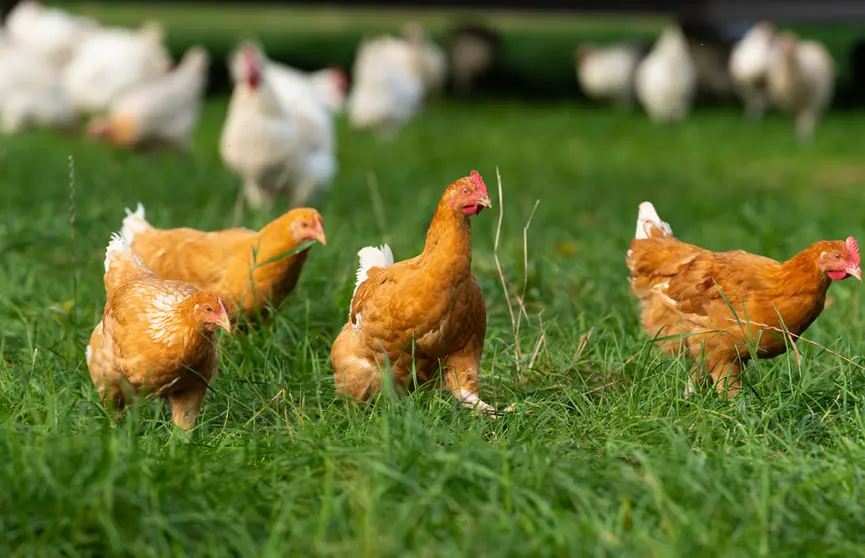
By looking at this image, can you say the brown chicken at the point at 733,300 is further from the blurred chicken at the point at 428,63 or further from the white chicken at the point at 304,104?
the blurred chicken at the point at 428,63

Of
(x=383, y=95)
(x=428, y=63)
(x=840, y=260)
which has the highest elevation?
(x=840, y=260)

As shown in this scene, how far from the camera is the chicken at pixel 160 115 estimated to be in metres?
8.89

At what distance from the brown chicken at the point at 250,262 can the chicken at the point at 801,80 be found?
32.9ft

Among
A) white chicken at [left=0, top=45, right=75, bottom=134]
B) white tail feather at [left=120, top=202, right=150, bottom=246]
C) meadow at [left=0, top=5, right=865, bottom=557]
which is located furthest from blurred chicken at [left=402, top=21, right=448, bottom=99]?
white tail feather at [left=120, top=202, right=150, bottom=246]

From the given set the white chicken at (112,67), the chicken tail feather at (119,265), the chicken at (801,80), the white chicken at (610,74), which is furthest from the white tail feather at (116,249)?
the white chicken at (610,74)

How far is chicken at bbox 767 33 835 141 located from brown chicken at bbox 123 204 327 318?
32.9ft

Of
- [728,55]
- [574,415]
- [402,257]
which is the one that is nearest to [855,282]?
[402,257]

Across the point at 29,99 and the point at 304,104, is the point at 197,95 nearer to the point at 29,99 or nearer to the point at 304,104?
the point at 304,104

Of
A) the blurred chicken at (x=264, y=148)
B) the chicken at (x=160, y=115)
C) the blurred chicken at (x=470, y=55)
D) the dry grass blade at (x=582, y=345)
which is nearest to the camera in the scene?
the dry grass blade at (x=582, y=345)

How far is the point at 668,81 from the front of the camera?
14125 millimetres

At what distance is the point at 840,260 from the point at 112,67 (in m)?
9.72

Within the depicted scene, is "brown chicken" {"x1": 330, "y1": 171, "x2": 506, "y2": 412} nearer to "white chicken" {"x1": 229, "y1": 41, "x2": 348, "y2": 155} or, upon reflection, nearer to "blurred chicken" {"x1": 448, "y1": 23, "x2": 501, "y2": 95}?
"white chicken" {"x1": 229, "y1": 41, "x2": 348, "y2": 155}

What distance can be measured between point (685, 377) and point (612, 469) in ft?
2.27

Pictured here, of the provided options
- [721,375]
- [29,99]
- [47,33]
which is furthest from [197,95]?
[721,375]
